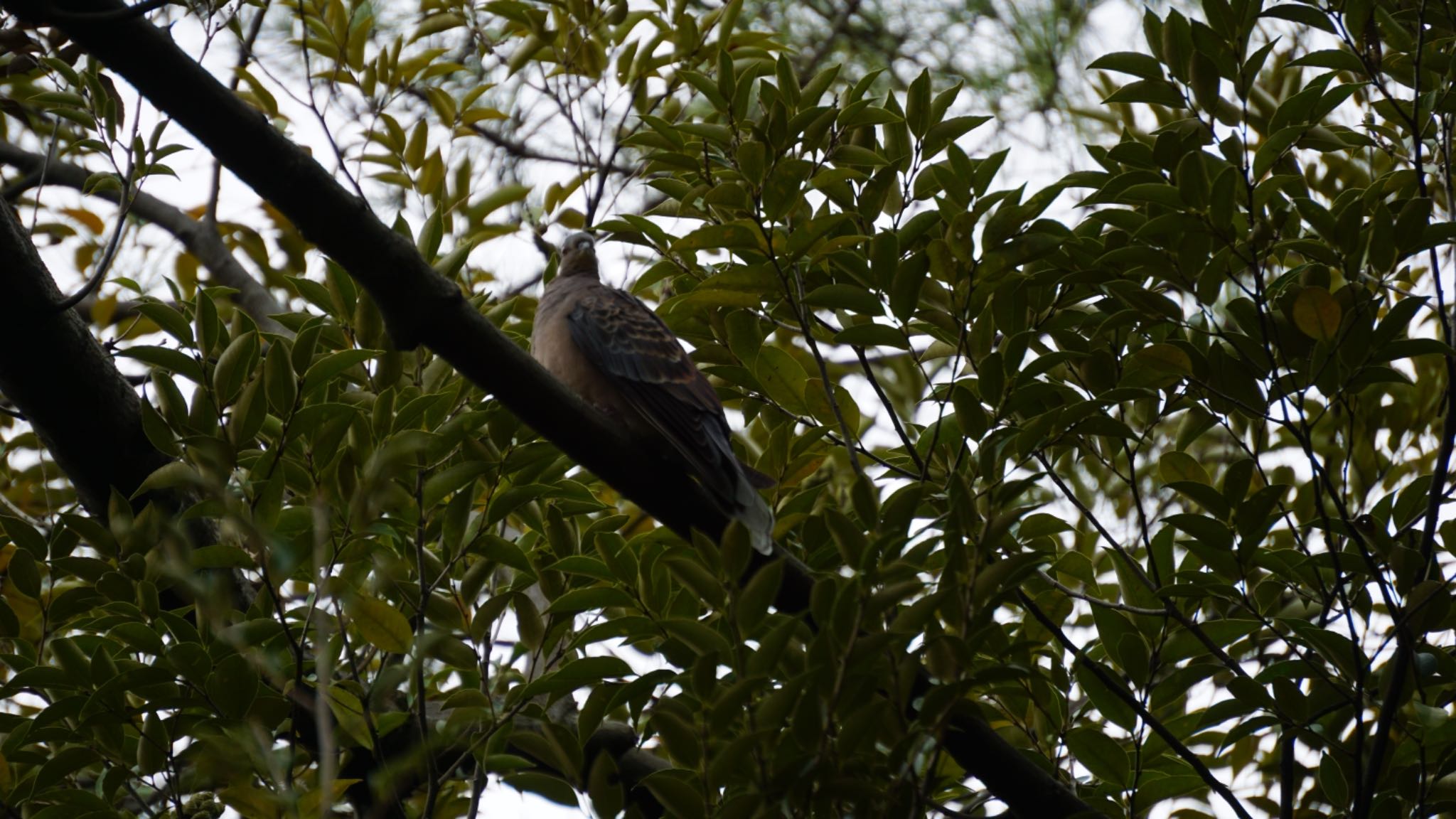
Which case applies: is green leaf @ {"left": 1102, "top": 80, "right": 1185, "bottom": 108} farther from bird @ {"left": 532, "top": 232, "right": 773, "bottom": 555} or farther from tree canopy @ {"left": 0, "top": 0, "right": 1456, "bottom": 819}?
bird @ {"left": 532, "top": 232, "right": 773, "bottom": 555}

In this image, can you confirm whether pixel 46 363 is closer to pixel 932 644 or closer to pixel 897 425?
pixel 897 425

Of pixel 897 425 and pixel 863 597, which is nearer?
pixel 863 597

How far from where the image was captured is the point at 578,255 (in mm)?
5008

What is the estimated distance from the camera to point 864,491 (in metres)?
2.15

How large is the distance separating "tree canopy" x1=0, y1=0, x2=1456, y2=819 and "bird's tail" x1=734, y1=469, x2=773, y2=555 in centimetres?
7

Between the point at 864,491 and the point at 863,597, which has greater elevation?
the point at 864,491

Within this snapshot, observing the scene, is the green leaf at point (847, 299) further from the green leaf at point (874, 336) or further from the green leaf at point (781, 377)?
the green leaf at point (781, 377)

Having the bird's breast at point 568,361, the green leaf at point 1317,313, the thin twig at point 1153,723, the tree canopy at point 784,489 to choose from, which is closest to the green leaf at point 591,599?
the tree canopy at point 784,489

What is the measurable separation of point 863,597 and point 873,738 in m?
0.29

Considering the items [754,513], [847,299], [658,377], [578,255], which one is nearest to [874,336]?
[847,299]

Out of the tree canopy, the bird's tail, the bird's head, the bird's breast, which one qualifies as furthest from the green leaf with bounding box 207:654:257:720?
the bird's head

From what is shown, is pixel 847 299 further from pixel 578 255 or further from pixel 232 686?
pixel 578 255

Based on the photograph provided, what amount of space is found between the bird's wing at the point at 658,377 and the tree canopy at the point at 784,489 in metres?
0.17

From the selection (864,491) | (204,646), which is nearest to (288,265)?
(204,646)
